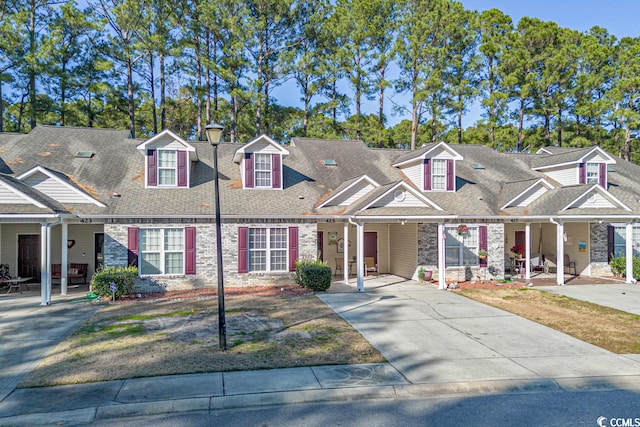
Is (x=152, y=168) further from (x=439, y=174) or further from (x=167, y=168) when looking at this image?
(x=439, y=174)

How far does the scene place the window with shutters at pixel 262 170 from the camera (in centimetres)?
1833

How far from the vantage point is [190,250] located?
1595 centimetres

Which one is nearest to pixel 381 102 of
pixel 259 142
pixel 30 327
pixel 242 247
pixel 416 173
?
pixel 416 173

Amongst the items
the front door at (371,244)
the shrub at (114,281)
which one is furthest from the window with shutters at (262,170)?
the shrub at (114,281)

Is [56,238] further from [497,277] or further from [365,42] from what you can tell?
[365,42]

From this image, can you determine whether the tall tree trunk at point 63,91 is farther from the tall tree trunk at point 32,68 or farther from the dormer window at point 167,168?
the dormer window at point 167,168

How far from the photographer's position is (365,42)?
107 ft

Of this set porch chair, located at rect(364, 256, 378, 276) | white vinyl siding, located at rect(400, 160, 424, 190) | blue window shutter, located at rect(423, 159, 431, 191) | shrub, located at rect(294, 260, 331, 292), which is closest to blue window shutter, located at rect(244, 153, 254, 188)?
shrub, located at rect(294, 260, 331, 292)

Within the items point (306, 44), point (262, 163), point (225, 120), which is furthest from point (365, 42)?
point (262, 163)

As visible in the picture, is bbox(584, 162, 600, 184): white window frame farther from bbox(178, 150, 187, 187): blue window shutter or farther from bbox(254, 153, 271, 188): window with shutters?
bbox(178, 150, 187, 187): blue window shutter

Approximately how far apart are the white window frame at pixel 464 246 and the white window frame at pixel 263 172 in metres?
7.68

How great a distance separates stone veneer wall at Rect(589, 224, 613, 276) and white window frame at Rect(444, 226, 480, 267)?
5699 millimetres

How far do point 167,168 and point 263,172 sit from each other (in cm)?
379

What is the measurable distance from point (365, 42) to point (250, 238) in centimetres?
2177
